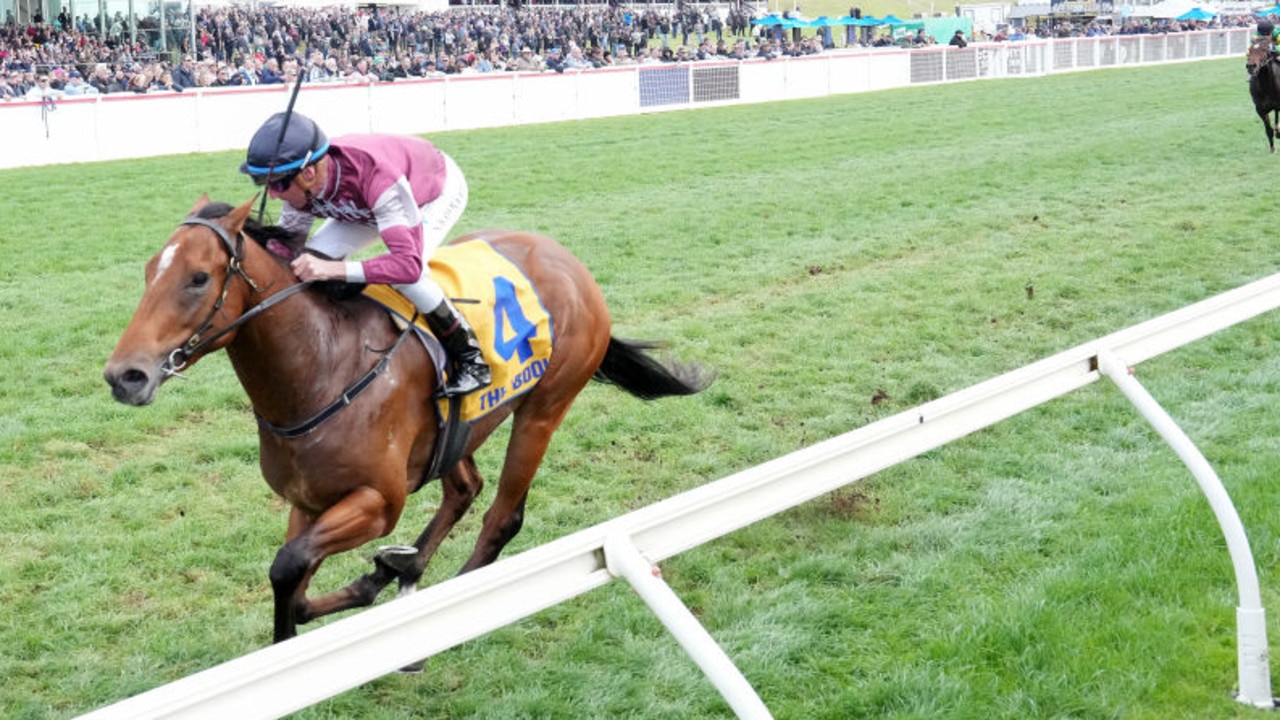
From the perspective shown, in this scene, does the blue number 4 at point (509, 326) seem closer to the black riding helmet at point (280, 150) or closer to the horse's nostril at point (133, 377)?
the black riding helmet at point (280, 150)

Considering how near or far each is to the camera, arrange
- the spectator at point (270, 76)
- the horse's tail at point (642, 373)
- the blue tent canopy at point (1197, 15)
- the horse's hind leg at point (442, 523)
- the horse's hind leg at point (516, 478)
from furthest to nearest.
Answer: the blue tent canopy at point (1197, 15) < the spectator at point (270, 76) < the horse's tail at point (642, 373) < the horse's hind leg at point (516, 478) < the horse's hind leg at point (442, 523)

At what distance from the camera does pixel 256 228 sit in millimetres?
4141

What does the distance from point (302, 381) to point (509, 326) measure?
35.7 inches

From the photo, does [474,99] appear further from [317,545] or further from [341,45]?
[317,545]

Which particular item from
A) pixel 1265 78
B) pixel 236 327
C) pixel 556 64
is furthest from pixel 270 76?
pixel 236 327

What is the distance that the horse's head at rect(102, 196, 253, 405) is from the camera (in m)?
3.53

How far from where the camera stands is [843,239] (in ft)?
39.5

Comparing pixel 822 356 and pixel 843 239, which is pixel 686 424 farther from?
pixel 843 239

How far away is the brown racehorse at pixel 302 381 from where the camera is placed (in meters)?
3.67

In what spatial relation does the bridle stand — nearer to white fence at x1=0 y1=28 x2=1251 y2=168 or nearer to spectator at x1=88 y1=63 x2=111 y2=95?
white fence at x1=0 y1=28 x2=1251 y2=168

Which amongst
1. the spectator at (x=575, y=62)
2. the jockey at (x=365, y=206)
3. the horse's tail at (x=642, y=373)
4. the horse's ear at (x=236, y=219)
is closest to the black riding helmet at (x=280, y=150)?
the jockey at (x=365, y=206)

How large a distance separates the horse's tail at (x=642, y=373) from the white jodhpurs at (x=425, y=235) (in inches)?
37.5

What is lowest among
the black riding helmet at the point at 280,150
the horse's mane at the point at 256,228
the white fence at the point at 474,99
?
the white fence at the point at 474,99

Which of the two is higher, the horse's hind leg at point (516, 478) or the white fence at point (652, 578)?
the white fence at point (652, 578)
